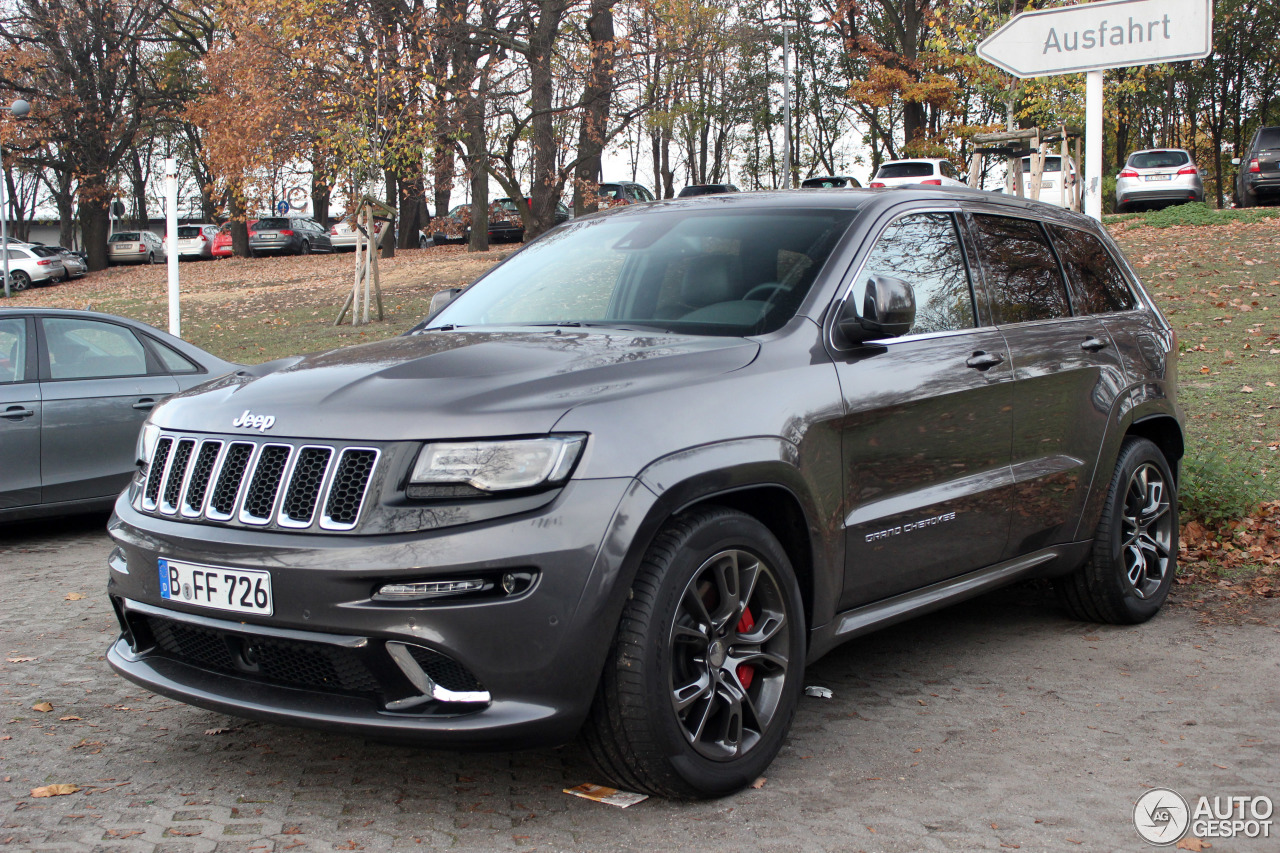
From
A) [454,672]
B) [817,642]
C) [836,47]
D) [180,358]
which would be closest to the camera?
[454,672]

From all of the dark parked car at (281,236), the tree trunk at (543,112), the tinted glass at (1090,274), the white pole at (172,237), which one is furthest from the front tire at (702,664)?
the dark parked car at (281,236)

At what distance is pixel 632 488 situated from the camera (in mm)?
3262

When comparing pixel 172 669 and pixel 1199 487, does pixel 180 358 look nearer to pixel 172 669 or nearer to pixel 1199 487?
pixel 172 669

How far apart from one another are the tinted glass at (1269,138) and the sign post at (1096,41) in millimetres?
22316

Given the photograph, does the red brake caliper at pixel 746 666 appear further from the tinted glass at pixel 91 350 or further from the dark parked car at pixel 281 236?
the dark parked car at pixel 281 236

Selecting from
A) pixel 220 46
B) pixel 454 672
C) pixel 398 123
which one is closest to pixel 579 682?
pixel 454 672

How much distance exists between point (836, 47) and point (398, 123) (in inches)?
1436

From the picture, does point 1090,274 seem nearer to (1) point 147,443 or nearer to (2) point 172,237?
(1) point 147,443

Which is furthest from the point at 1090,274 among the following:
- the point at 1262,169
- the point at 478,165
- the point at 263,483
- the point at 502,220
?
the point at 502,220

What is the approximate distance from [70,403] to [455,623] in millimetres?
5317

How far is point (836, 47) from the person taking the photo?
177 feet

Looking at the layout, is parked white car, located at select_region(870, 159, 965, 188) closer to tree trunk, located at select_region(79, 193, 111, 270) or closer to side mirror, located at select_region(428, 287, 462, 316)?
tree trunk, located at select_region(79, 193, 111, 270)

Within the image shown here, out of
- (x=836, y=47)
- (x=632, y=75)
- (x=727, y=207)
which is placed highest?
(x=836, y=47)

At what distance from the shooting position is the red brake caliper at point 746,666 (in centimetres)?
371
